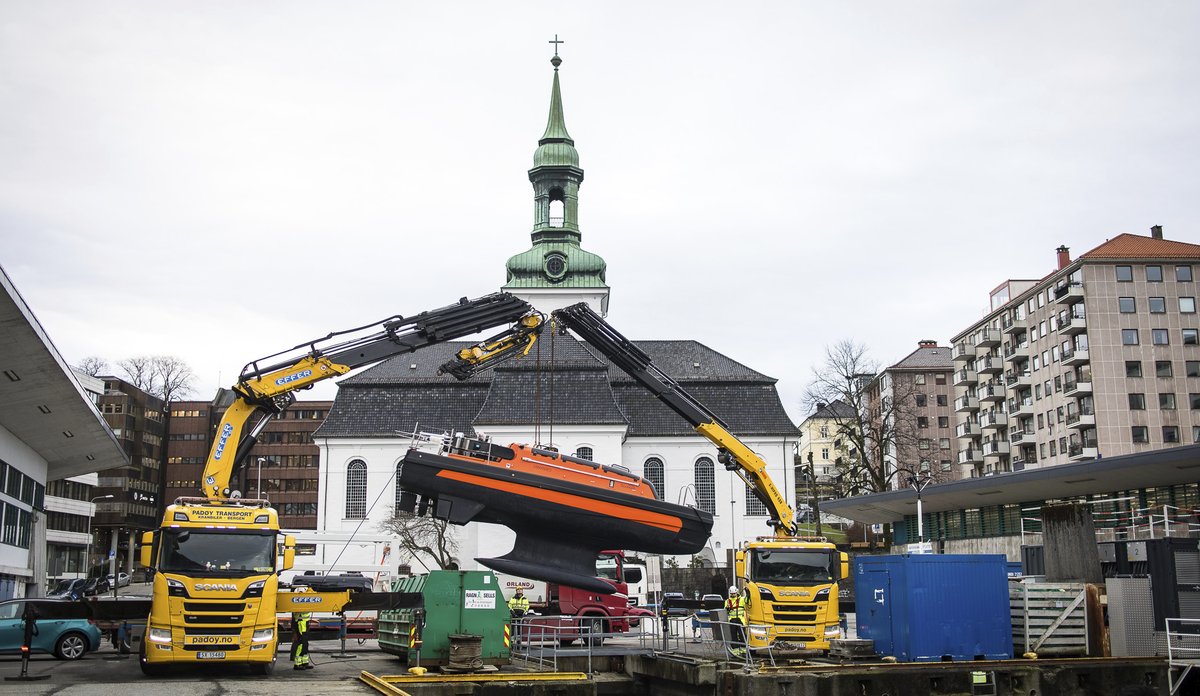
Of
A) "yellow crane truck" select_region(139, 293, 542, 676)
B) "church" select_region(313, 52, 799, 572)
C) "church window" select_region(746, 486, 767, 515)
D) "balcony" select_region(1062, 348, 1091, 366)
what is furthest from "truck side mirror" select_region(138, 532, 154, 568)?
"balcony" select_region(1062, 348, 1091, 366)

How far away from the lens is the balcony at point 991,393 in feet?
279

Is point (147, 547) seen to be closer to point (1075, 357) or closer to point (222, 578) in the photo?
point (222, 578)

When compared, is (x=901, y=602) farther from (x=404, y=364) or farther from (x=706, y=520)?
(x=404, y=364)

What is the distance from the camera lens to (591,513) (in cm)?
2327

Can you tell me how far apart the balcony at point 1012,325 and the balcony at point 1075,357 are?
6622 millimetres

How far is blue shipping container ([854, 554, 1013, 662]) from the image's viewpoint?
22.2 metres

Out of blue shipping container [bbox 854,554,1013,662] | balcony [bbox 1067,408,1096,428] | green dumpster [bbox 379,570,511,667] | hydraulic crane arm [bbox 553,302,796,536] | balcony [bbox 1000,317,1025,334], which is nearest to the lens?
green dumpster [bbox 379,570,511,667]

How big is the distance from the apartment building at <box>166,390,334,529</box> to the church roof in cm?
3331

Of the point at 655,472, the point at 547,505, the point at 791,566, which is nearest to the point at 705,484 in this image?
the point at 655,472

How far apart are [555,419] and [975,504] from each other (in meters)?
23.3

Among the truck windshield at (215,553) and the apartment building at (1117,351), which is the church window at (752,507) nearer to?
the apartment building at (1117,351)

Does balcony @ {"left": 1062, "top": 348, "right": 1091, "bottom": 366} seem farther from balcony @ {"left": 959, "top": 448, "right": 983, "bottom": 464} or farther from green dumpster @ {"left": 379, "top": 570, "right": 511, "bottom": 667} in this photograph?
green dumpster @ {"left": 379, "top": 570, "right": 511, "bottom": 667}

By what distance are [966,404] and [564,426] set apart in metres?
44.0

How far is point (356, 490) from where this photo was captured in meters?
64.4
